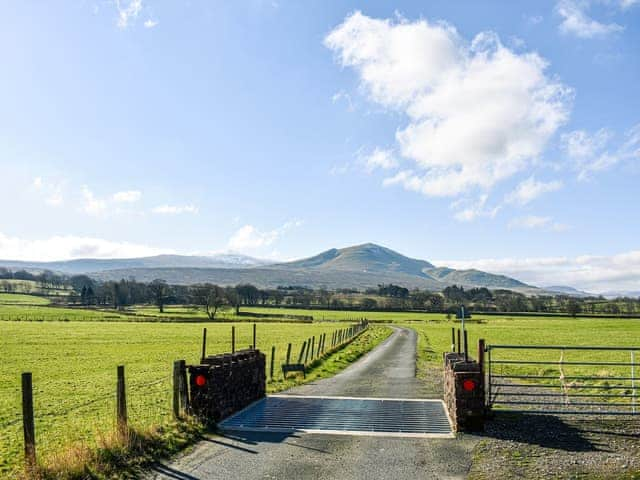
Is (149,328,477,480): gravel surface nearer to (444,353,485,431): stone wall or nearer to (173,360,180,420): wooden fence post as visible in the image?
(444,353,485,431): stone wall

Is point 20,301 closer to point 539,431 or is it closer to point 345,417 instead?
point 345,417

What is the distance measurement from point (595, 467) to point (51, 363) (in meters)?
34.8

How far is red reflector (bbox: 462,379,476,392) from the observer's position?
13.1 meters

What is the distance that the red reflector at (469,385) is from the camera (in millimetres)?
13055

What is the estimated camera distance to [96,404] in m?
20.4

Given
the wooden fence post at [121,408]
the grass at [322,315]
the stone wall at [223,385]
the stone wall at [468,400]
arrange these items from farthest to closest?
1. the grass at [322,315]
2. the stone wall at [223,385]
3. the stone wall at [468,400]
4. the wooden fence post at [121,408]

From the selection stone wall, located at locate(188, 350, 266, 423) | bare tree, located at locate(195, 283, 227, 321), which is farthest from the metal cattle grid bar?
bare tree, located at locate(195, 283, 227, 321)

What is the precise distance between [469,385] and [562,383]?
21.2ft

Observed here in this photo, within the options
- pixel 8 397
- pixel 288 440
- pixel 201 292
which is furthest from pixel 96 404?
pixel 201 292

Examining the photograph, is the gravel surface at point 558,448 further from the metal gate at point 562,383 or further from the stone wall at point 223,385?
the stone wall at point 223,385

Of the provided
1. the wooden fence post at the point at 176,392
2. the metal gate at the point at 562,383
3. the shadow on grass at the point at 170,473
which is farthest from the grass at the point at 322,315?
the shadow on grass at the point at 170,473

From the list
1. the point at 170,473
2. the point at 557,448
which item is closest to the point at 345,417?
the point at 557,448

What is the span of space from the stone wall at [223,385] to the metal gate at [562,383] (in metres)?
6.91

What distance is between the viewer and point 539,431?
42.3ft
